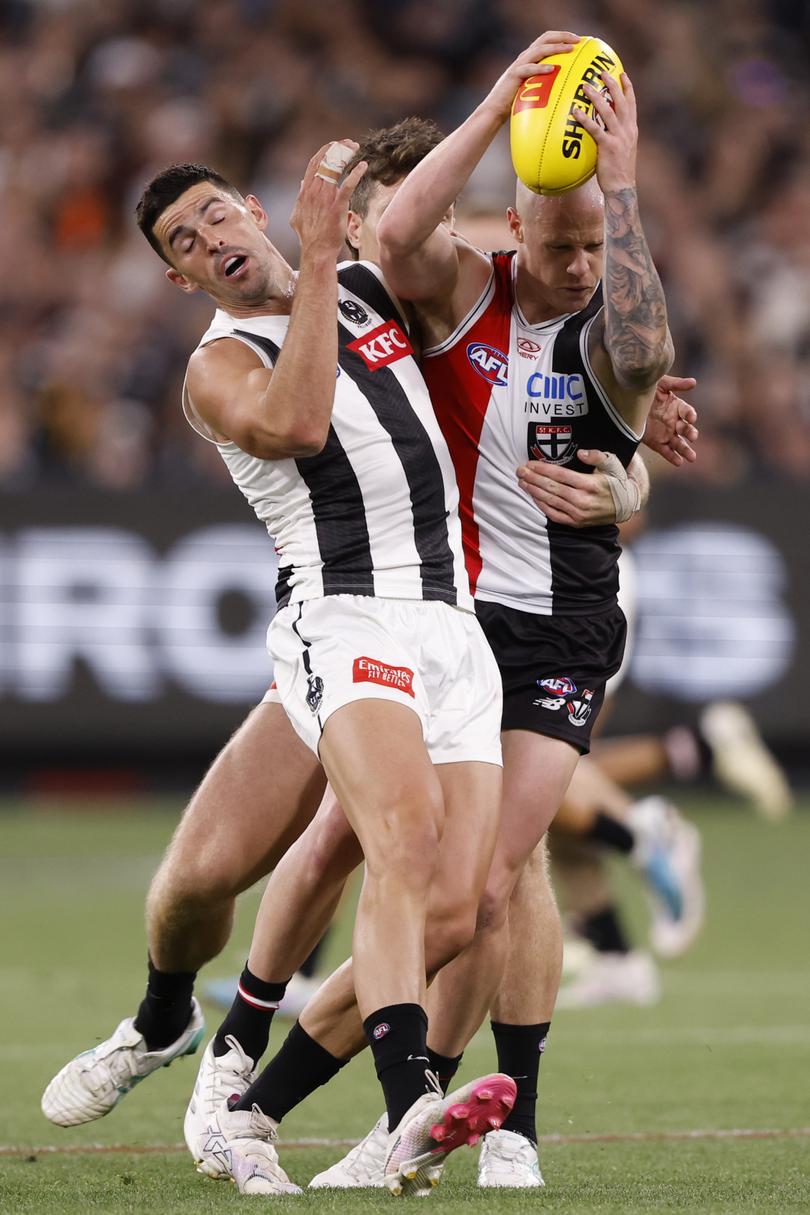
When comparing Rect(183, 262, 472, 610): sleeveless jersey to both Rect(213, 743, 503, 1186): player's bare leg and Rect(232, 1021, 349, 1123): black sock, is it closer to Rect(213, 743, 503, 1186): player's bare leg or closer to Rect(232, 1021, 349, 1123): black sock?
Rect(213, 743, 503, 1186): player's bare leg

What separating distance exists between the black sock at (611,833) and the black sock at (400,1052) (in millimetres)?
4136

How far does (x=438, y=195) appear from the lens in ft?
15.7

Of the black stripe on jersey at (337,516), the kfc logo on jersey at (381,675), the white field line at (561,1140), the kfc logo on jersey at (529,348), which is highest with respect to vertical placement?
the kfc logo on jersey at (529,348)

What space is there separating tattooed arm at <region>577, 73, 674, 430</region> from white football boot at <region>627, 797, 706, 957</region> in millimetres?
4155

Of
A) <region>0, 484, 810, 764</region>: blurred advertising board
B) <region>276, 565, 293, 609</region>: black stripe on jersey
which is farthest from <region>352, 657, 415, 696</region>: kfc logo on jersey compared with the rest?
<region>0, 484, 810, 764</region>: blurred advertising board

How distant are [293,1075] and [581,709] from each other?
119 centimetres

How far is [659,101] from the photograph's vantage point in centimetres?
1673

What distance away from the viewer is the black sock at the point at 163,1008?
5656 mm

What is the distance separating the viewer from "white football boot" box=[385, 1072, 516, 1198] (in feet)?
13.9

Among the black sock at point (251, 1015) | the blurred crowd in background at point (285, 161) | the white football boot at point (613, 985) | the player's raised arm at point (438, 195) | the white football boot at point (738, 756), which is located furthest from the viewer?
the blurred crowd in background at point (285, 161)

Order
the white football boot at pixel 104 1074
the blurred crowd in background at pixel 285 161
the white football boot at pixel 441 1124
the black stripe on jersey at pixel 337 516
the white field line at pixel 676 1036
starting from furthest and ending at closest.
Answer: the blurred crowd in background at pixel 285 161, the white field line at pixel 676 1036, the white football boot at pixel 104 1074, the black stripe on jersey at pixel 337 516, the white football boot at pixel 441 1124

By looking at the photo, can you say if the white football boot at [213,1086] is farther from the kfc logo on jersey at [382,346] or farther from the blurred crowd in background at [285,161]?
the blurred crowd in background at [285,161]

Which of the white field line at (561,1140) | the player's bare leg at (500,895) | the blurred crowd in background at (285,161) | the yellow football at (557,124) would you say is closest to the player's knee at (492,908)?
the player's bare leg at (500,895)

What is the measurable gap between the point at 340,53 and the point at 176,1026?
12.8 metres
